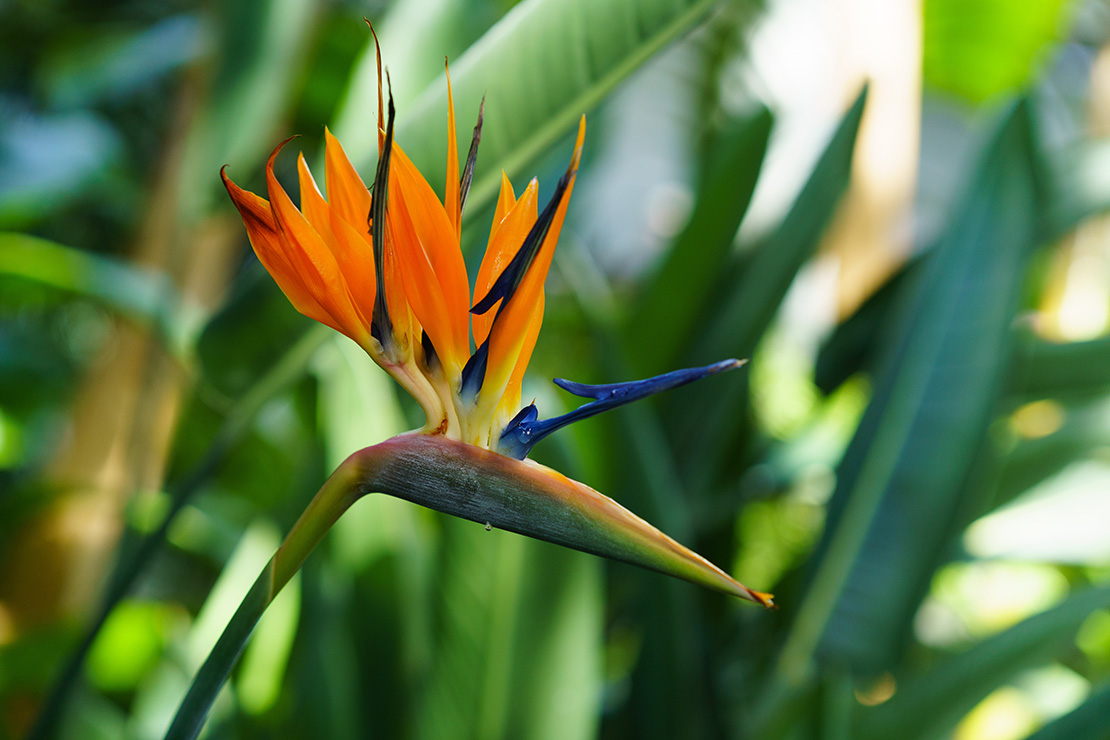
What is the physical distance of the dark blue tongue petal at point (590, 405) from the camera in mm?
133

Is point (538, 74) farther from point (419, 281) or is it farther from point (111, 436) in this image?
point (111, 436)

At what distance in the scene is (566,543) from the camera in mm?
129

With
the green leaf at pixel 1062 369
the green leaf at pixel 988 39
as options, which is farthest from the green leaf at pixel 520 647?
the green leaf at pixel 988 39

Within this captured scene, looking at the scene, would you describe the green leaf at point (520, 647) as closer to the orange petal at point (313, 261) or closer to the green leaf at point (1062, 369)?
the orange petal at point (313, 261)

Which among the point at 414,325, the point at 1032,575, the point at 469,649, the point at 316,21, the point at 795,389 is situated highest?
the point at 316,21

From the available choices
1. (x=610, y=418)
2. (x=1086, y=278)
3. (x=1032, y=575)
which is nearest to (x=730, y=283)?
(x=610, y=418)

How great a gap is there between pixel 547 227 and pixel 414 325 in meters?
0.04

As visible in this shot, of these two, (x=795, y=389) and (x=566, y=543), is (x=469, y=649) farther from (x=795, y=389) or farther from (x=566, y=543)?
(x=795, y=389)

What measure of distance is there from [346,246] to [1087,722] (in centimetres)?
46

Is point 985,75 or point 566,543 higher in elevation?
point 985,75

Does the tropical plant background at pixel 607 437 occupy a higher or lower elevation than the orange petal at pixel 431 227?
lower

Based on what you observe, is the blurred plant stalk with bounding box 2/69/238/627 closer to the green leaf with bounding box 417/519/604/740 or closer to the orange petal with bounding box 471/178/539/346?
the green leaf with bounding box 417/519/604/740

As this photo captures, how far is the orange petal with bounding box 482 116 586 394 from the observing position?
143mm

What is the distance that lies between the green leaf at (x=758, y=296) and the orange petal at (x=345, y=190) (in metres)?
0.48
